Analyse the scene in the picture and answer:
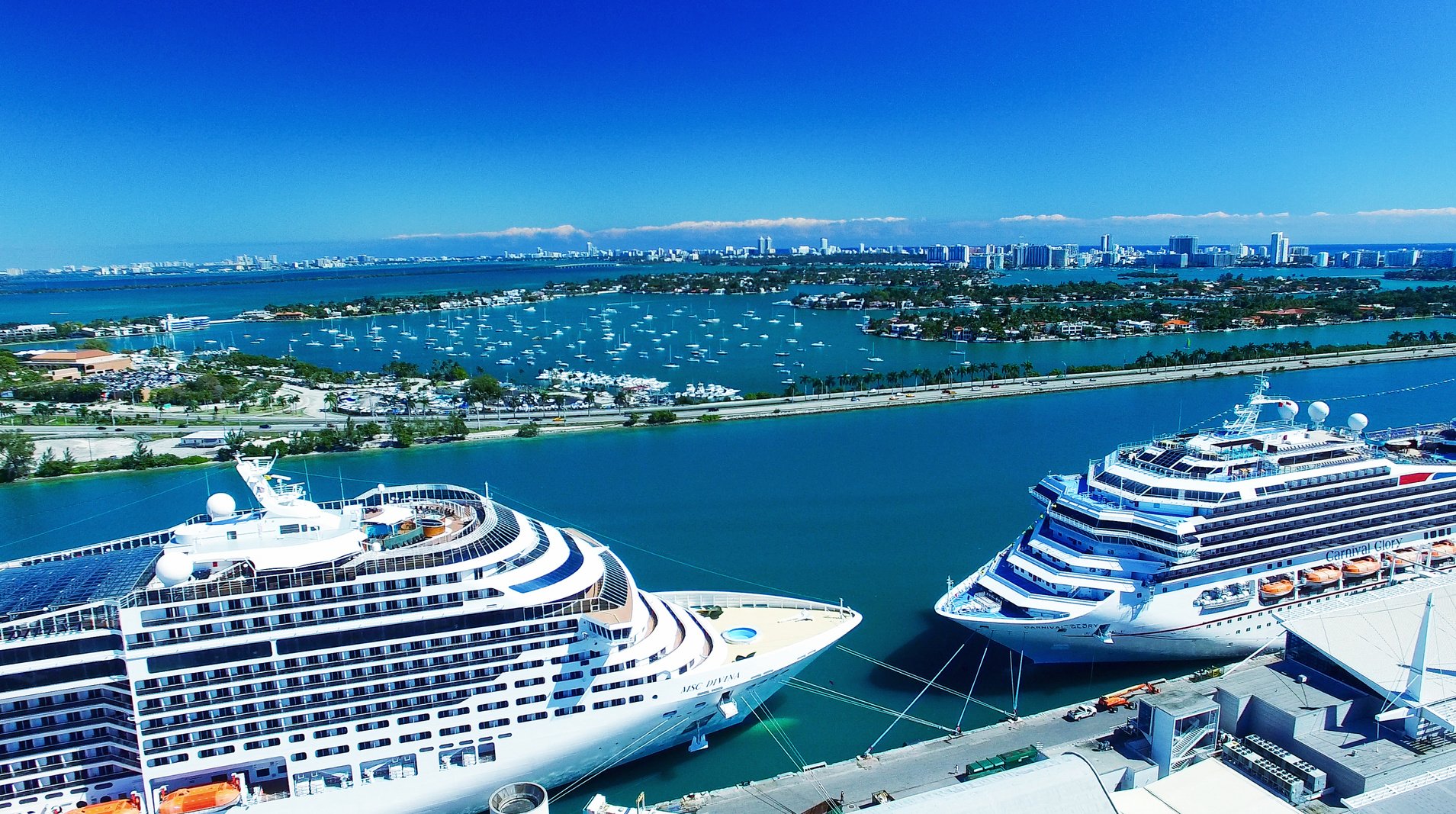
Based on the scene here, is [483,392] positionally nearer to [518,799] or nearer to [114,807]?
[114,807]

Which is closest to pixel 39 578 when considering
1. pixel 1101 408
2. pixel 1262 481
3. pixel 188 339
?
pixel 1262 481

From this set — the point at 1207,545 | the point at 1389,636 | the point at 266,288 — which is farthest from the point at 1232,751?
the point at 266,288

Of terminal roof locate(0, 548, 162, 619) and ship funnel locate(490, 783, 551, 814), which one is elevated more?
terminal roof locate(0, 548, 162, 619)

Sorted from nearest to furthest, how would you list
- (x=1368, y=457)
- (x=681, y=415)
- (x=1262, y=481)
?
(x=1262, y=481)
(x=1368, y=457)
(x=681, y=415)

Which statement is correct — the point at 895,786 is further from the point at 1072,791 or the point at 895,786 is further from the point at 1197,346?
the point at 1197,346

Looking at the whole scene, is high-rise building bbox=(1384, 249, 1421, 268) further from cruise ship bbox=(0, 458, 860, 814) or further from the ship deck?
cruise ship bbox=(0, 458, 860, 814)

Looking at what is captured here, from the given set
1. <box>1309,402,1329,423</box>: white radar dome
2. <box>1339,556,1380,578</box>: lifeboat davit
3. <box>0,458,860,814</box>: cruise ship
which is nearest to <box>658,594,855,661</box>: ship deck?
<box>0,458,860,814</box>: cruise ship

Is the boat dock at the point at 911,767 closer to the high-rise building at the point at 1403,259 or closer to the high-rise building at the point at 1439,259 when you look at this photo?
the high-rise building at the point at 1439,259
